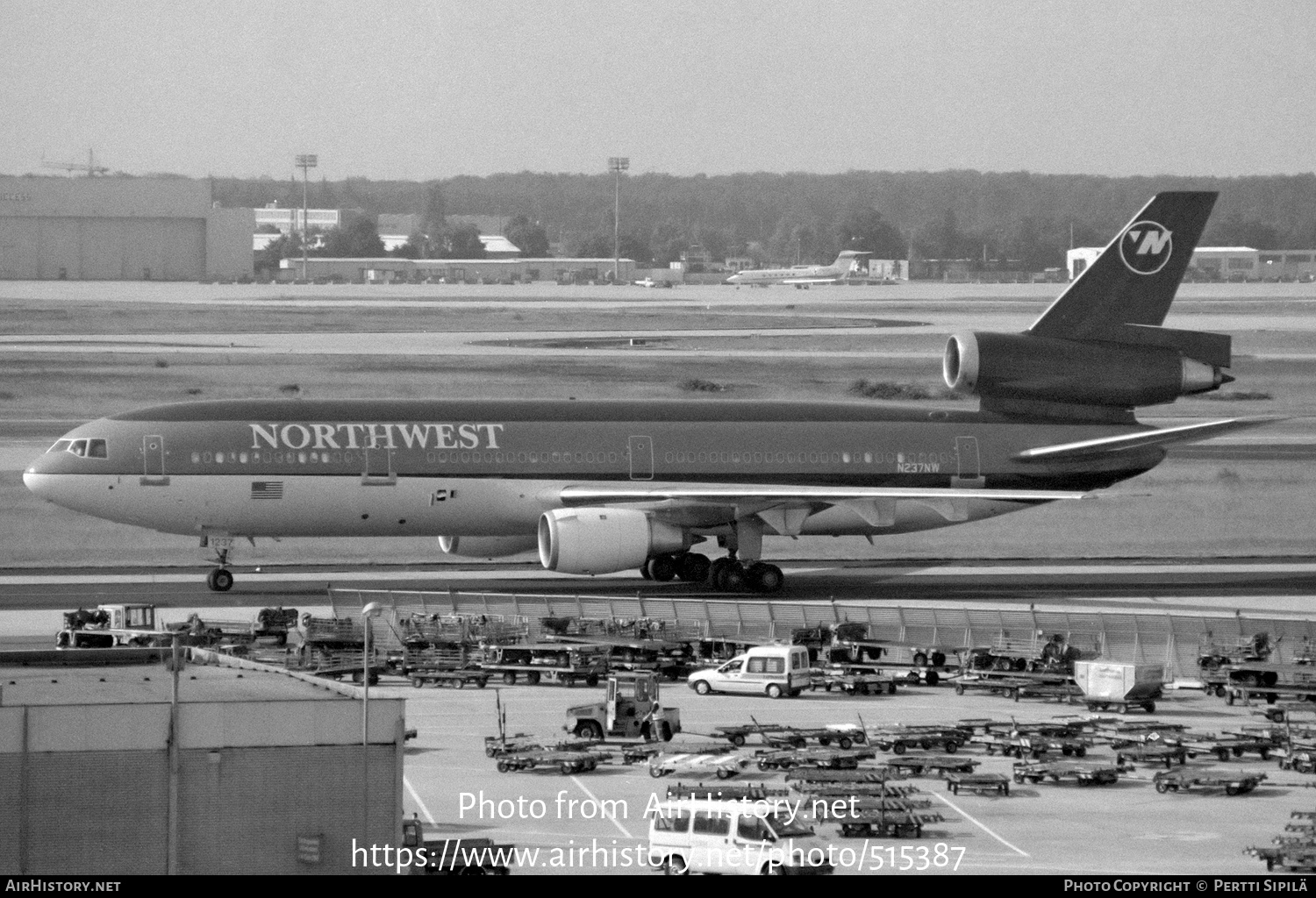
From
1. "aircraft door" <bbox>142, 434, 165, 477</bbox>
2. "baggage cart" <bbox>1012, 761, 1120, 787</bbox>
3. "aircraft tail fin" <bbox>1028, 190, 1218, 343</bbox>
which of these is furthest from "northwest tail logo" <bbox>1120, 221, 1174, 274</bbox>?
"baggage cart" <bbox>1012, 761, 1120, 787</bbox>

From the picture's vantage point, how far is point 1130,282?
172 feet

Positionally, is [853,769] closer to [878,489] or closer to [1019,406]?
[878,489]

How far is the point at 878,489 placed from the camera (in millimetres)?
49969

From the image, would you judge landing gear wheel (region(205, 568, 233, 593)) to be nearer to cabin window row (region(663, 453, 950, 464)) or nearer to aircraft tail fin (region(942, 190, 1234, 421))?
cabin window row (region(663, 453, 950, 464))

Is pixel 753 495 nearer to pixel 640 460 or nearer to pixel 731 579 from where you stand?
pixel 731 579

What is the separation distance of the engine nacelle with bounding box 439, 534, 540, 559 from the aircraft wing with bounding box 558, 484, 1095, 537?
2.67 meters

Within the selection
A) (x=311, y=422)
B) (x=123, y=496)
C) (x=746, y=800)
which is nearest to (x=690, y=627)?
(x=311, y=422)

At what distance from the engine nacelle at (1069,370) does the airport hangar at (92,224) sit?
148086mm

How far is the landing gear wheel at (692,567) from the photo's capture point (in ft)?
165

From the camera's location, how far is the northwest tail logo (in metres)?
52.4

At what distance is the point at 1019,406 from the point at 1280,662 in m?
15.1

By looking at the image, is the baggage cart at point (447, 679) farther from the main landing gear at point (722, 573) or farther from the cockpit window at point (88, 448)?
the cockpit window at point (88, 448)

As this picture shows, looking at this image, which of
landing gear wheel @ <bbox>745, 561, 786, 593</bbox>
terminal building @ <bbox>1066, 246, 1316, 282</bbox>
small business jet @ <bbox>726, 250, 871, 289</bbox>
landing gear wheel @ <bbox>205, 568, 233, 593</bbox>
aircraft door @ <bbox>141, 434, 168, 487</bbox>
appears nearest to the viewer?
aircraft door @ <bbox>141, 434, 168, 487</bbox>

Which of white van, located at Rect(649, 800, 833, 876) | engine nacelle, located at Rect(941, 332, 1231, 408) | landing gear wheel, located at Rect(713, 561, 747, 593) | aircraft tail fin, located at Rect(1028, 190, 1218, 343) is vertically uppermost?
aircraft tail fin, located at Rect(1028, 190, 1218, 343)
